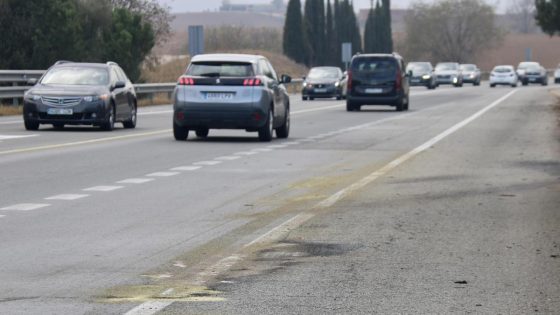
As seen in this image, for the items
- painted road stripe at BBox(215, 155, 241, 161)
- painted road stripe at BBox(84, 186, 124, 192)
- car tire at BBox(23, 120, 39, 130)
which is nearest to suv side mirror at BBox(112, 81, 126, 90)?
car tire at BBox(23, 120, 39, 130)

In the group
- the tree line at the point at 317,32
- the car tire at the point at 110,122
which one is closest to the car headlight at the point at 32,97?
the car tire at the point at 110,122

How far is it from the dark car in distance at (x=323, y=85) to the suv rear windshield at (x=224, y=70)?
119 ft

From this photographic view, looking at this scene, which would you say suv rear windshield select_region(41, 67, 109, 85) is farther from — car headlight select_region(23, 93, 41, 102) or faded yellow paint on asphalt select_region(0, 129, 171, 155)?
faded yellow paint on asphalt select_region(0, 129, 171, 155)

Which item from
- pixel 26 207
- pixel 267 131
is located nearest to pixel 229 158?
pixel 267 131

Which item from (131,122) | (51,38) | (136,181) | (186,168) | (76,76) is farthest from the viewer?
(51,38)

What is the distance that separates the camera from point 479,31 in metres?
154

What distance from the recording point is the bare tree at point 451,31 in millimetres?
154250

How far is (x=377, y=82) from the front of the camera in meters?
45.9

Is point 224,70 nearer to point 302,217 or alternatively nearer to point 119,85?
point 119,85

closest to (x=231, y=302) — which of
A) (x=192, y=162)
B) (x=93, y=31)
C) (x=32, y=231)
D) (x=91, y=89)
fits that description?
(x=32, y=231)

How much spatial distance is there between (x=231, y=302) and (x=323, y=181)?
359 inches

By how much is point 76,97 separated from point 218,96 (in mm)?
4258

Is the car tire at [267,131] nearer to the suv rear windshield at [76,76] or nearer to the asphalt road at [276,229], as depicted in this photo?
the asphalt road at [276,229]

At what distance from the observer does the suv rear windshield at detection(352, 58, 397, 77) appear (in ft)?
151
